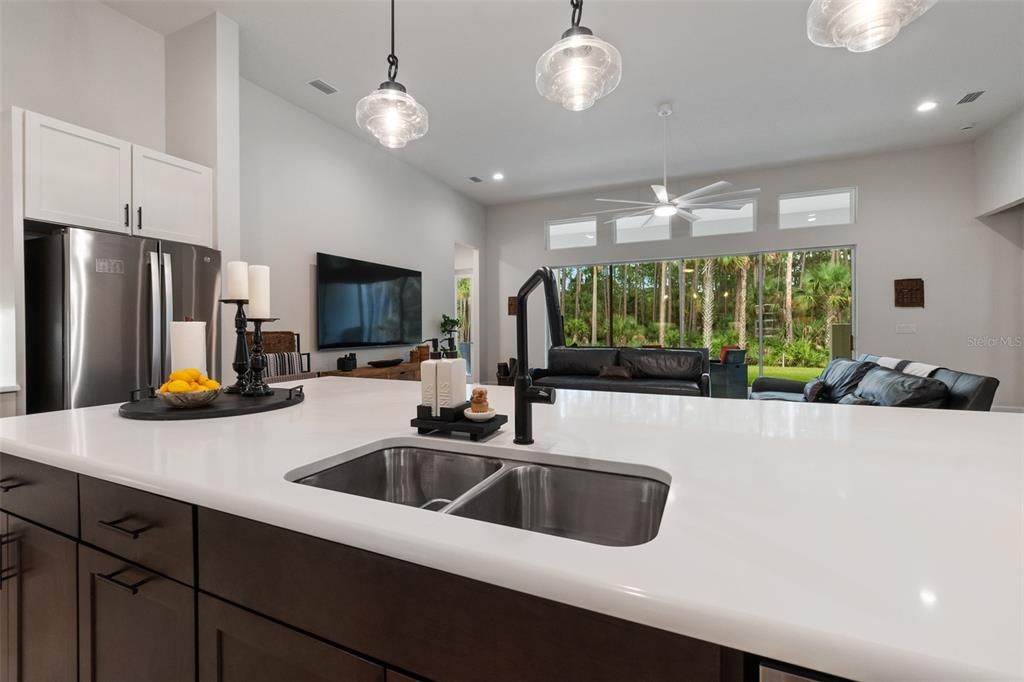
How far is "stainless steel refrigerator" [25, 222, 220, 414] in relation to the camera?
2.28 meters

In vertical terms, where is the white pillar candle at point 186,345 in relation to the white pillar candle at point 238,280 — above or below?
below

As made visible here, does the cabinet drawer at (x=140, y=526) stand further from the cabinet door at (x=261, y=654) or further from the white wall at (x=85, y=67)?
the white wall at (x=85, y=67)

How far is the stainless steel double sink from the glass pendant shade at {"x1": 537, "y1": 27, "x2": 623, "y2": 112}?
1.38 metres

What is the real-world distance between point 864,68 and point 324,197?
501 centimetres

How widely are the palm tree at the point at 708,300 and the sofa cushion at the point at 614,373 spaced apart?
2.39 metres

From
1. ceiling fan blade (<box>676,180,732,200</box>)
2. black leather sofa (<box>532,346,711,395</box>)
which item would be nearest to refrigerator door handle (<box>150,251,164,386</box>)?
black leather sofa (<box>532,346,711,395</box>)

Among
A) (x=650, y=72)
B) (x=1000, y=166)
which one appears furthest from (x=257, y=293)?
(x=1000, y=166)

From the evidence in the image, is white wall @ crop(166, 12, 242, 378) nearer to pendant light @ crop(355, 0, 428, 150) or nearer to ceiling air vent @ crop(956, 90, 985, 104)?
pendant light @ crop(355, 0, 428, 150)

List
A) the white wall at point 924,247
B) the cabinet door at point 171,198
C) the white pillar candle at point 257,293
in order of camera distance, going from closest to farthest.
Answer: the white pillar candle at point 257,293 < the cabinet door at point 171,198 < the white wall at point 924,247

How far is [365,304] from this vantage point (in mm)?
5102

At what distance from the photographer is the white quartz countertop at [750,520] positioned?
0.41m

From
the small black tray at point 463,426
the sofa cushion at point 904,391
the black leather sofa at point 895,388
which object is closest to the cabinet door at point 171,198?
the small black tray at point 463,426

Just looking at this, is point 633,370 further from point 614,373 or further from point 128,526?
point 128,526

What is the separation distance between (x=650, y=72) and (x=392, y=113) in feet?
9.39
